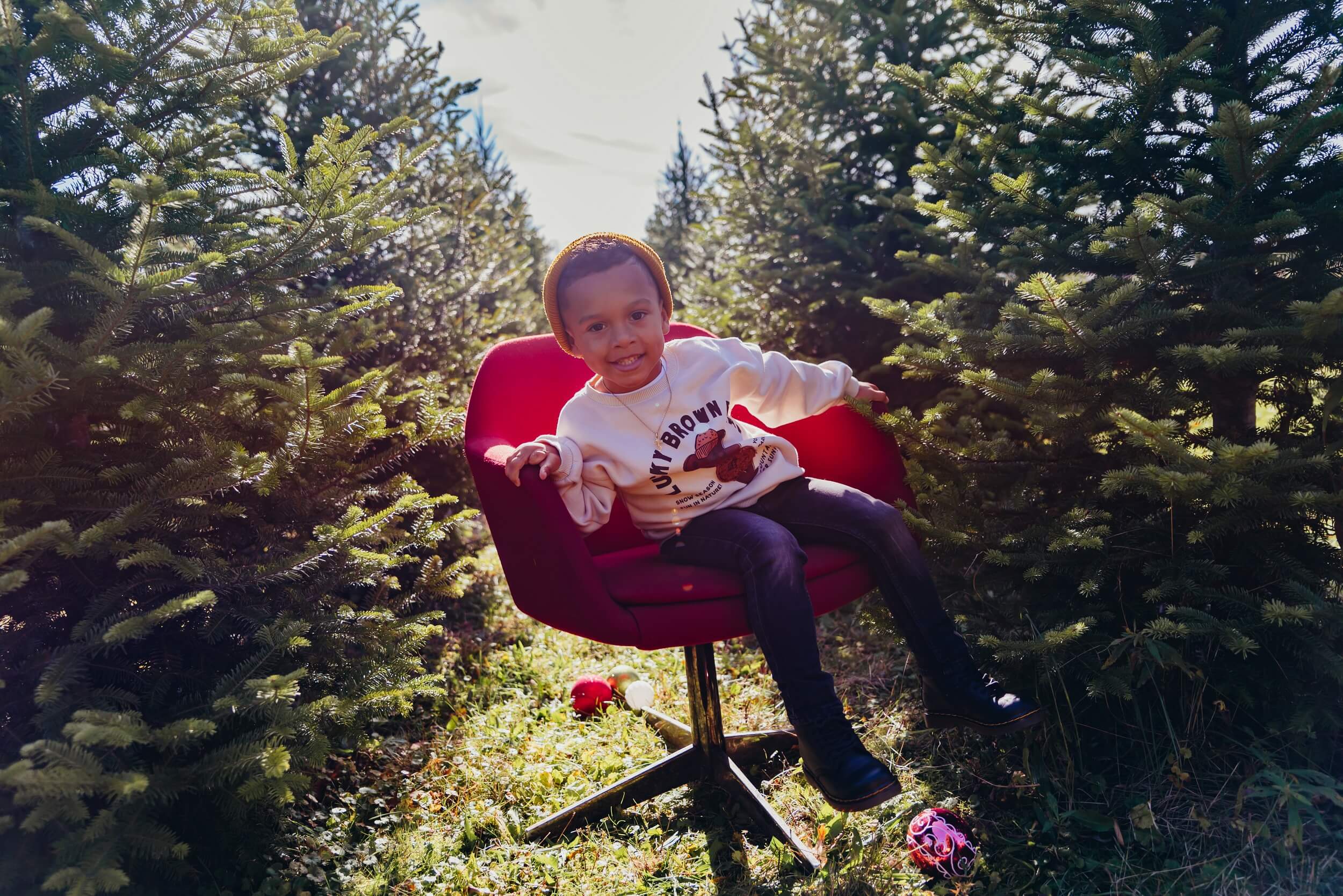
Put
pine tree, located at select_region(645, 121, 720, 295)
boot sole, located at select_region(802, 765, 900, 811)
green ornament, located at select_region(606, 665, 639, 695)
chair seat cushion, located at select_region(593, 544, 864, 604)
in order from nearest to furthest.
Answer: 1. boot sole, located at select_region(802, 765, 900, 811)
2. chair seat cushion, located at select_region(593, 544, 864, 604)
3. green ornament, located at select_region(606, 665, 639, 695)
4. pine tree, located at select_region(645, 121, 720, 295)

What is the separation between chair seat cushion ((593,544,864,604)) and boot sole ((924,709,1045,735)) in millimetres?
476

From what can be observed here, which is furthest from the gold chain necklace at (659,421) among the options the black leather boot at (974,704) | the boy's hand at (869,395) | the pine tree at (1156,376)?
the black leather boot at (974,704)

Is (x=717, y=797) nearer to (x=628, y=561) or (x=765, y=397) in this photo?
(x=628, y=561)

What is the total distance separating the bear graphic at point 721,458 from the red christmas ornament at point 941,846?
1.04 metres

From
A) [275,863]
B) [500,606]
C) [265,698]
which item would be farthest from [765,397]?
[500,606]

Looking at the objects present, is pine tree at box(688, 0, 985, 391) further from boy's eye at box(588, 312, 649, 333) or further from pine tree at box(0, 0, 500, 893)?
pine tree at box(0, 0, 500, 893)

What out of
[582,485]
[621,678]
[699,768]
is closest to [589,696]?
[621,678]

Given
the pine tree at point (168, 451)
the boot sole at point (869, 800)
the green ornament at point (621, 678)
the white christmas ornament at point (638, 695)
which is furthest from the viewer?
the green ornament at point (621, 678)

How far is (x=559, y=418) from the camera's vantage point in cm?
255

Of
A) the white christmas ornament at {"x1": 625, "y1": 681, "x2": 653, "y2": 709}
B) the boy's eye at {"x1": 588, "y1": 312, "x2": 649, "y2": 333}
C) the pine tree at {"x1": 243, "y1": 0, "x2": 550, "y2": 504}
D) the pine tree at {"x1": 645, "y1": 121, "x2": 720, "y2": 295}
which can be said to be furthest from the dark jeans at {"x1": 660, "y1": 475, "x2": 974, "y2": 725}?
the pine tree at {"x1": 645, "y1": 121, "x2": 720, "y2": 295}

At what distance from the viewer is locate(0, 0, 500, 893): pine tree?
1.82 m

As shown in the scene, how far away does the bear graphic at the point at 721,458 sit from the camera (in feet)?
7.91

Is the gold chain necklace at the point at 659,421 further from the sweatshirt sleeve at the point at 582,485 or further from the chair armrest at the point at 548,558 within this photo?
the chair armrest at the point at 548,558

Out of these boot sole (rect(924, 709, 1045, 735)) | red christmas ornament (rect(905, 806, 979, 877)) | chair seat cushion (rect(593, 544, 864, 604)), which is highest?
chair seat cushion (rect(593, 544, 864, 604))
